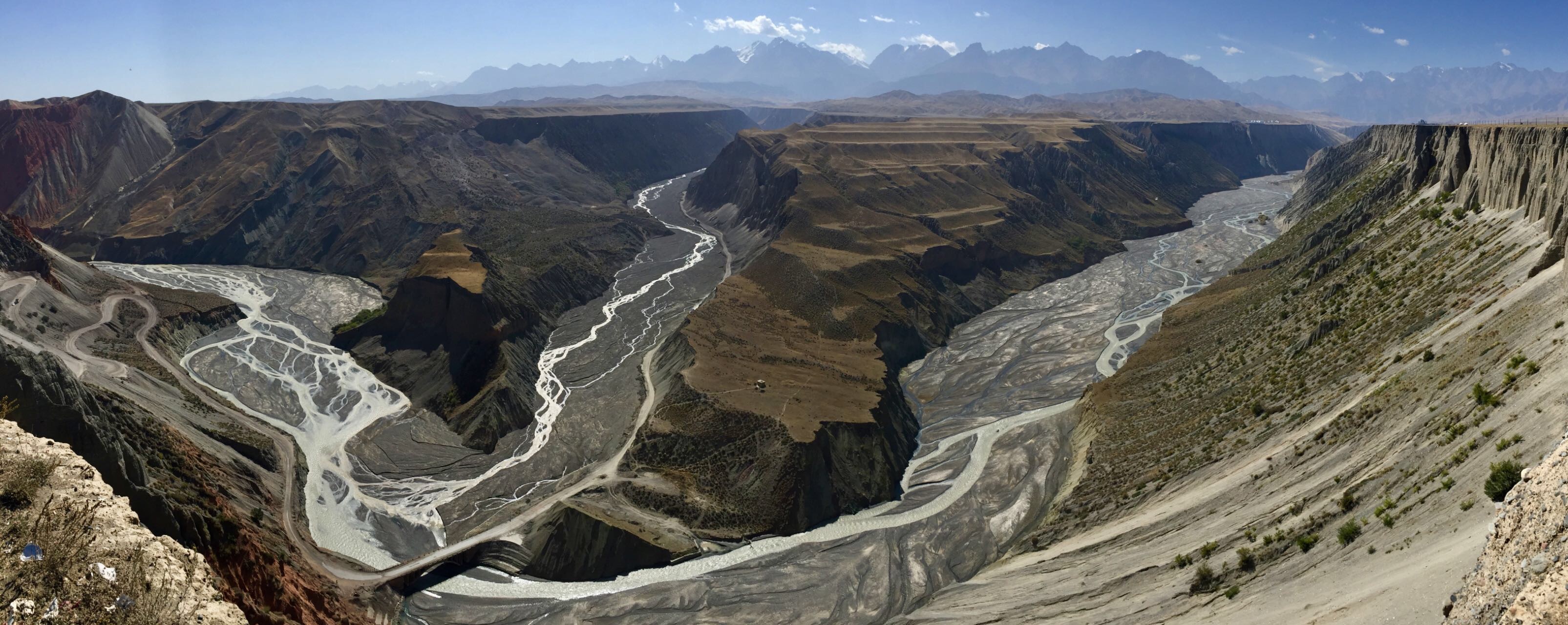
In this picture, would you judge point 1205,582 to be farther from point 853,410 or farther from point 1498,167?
point 1498,167

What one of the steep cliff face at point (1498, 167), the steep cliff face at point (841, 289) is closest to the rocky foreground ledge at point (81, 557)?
the steep cliff face at point (841, 289)

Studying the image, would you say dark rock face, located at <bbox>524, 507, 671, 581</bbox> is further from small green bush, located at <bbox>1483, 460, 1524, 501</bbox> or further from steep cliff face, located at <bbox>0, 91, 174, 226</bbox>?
steep cliff face, located at <bbox>0, 91, 174, 226</bbox>

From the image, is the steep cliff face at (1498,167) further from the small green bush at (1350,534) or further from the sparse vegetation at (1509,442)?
the small green bush at (1350,534)

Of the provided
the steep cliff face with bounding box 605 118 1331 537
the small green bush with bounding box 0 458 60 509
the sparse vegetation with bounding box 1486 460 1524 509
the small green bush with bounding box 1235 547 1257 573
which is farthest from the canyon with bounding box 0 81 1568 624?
the small green bush with bounding box 0 458 60 509

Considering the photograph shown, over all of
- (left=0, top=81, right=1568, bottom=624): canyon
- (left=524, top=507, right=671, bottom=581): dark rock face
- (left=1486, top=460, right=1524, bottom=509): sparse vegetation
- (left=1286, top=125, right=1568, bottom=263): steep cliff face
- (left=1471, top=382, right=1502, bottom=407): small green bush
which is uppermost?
(left=1286, top=125, right=1568, bottom=263): steep cliff face

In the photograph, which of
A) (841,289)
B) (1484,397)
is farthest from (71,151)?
(1484,397)

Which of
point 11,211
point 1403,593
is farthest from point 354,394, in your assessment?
point 11,211
